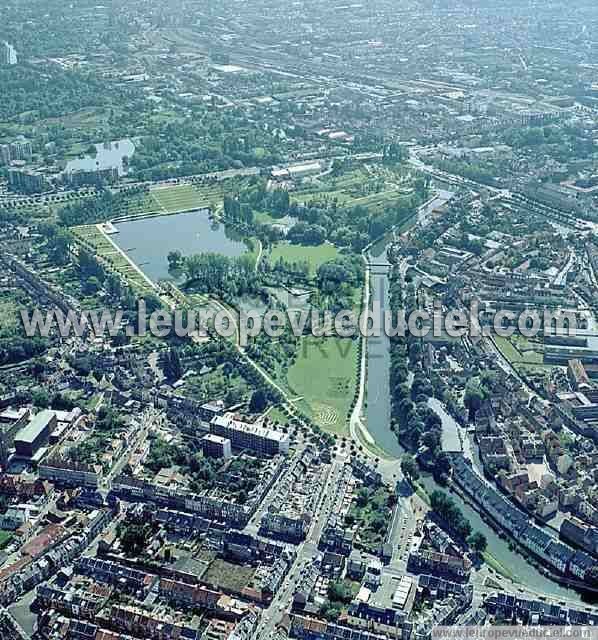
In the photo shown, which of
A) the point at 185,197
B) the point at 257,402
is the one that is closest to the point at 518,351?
the point at 257,402

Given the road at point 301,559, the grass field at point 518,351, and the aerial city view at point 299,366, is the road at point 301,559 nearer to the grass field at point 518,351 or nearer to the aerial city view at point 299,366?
the aerial city view at point 299,366

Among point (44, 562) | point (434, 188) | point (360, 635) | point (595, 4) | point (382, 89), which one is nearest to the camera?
point (360, 635)

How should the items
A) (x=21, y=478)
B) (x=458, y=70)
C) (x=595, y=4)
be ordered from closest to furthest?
1. (x=21, y=478)
2. (x=458, y=70)
3. (x=595, y=4)

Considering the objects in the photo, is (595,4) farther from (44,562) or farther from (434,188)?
(44,562)

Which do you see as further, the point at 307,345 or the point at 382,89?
the point at 382,89

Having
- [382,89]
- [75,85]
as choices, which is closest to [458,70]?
[382,89]

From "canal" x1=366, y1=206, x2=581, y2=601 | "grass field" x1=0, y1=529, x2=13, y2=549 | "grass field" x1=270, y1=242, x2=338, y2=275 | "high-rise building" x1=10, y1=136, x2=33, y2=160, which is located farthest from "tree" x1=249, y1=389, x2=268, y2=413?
Answer: "high-rise building" x1=10, y1=136, x2=33, y2=160

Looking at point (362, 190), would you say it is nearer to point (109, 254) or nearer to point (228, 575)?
point (109, 254)
